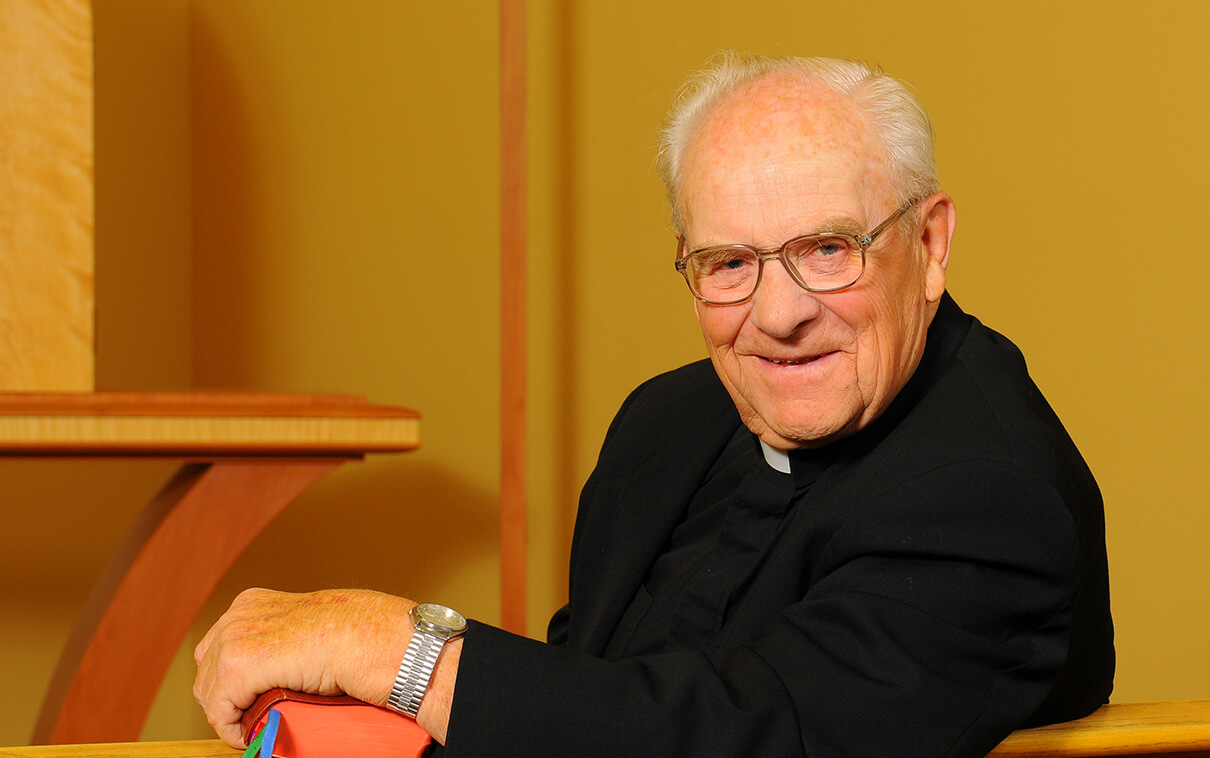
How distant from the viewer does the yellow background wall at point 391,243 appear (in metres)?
2.64

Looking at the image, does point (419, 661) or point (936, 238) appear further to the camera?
point (936, 238)

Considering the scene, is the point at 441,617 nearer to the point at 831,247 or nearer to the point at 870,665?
the point at 870,665

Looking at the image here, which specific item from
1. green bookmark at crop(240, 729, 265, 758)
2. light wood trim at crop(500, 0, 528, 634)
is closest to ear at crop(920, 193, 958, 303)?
green bookmark at crop(240, 729, 265, 758)

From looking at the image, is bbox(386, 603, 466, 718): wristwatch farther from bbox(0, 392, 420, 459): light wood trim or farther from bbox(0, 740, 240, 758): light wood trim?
bbox(0, 392, 420, 459): light wood trim

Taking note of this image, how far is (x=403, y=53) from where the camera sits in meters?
2.91

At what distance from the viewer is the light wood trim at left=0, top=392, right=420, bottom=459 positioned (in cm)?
163

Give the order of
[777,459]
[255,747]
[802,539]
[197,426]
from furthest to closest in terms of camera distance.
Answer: [197,426], [777,459], [802,539], [255,747]

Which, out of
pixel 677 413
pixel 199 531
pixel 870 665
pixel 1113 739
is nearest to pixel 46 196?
pixel 199 531

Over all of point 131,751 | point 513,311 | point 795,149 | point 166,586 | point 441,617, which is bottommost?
point 166,586

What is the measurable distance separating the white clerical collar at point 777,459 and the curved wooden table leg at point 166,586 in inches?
31.7

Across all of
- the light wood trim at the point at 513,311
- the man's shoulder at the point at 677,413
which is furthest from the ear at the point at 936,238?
the light wood trim at the point at 513,311

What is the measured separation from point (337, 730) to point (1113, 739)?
0.63 m

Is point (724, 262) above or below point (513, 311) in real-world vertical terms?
above

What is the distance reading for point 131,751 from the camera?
910mm
